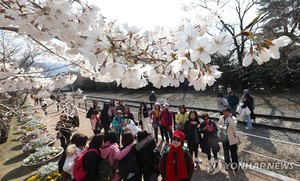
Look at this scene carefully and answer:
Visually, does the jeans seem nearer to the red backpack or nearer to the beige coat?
the beige coat

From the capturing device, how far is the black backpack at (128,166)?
3615 millimetres

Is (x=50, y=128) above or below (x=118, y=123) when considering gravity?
below

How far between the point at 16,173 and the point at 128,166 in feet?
16.3

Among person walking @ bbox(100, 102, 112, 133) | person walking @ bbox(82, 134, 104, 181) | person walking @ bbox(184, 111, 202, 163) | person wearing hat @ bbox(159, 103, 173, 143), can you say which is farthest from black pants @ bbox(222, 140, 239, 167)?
person walking @ bbox(100, 102, 112, 133)

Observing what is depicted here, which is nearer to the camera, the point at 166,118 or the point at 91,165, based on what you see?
the point at 91,165

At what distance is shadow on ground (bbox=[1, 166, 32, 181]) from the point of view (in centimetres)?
628

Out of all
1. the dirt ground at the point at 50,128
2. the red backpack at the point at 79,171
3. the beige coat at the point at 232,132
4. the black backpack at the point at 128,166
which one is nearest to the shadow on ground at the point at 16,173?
the dirt ground at the point at 50,128

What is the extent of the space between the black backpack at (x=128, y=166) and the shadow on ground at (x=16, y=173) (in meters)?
4.44

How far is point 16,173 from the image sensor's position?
21.4 feet

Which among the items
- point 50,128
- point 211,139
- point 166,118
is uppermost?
point 166,118

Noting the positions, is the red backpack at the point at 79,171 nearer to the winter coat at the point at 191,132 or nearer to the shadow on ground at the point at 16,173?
the winter coat at the point at 191,132

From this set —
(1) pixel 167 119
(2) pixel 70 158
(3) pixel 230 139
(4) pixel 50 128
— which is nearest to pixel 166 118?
(1) pixel 167 119

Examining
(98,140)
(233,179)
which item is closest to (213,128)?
(233,179)

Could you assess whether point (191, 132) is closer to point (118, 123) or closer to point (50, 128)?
point (118, 123)
